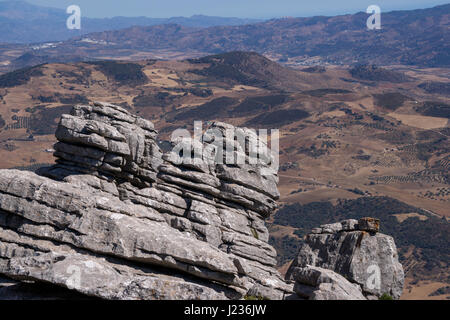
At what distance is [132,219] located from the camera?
77.9 feet

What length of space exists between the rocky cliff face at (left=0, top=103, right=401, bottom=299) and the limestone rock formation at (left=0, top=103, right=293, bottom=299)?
2.4 inches

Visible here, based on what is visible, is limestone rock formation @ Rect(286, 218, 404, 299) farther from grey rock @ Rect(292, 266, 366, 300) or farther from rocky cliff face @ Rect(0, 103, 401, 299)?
grey rock @ Rect(292, 266, 366, 300)

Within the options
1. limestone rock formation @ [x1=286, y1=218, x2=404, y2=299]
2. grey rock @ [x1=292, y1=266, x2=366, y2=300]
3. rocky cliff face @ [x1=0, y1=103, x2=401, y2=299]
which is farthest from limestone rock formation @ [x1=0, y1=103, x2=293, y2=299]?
limestone rock formation @ [x1=286, y1=218, x2=404, y2=299]

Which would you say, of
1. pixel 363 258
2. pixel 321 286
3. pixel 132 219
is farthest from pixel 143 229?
pixel 363 258

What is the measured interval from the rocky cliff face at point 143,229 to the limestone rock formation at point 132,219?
61 mm

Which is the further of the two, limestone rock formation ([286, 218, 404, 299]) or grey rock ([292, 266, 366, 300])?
limestone rock formation ([286, 218, 404, 299])

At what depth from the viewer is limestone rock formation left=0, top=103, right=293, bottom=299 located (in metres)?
19.2

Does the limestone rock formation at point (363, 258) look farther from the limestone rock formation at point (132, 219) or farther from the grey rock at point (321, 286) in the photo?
the limestone rock formation at point (132, 219)

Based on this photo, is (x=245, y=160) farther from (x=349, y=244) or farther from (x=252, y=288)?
(x=252, y=288)

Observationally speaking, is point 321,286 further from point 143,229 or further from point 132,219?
point 132,219

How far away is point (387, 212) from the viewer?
144 m

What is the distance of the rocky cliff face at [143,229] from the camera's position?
19297mm

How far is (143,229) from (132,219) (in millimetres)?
1189
